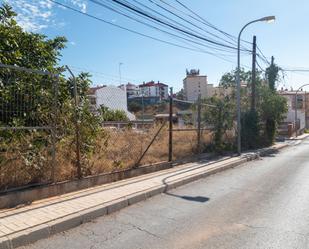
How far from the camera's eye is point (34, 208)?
6.68 metres

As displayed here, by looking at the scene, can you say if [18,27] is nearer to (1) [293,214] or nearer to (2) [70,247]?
(2) [70,247]

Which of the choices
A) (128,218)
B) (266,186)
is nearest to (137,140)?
(266,186)

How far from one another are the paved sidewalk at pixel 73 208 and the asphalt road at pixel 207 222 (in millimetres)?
166

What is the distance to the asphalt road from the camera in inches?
210

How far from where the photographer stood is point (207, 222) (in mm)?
6363

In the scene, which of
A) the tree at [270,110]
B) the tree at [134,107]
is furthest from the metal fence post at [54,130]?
the tree at [134,107]

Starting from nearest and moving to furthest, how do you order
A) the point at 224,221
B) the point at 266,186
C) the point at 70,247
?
the point at 70,247
the point at 224,221
the point at 266,186

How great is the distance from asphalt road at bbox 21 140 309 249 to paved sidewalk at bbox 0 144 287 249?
0.17 metres

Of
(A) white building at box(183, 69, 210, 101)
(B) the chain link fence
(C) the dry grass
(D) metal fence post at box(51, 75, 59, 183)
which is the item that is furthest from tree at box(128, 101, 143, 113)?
(D) metal fence post at box(51, 75, 59, 183)

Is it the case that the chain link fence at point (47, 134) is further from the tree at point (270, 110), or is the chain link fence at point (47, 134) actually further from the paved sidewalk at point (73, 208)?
the tree at point (270, 110)

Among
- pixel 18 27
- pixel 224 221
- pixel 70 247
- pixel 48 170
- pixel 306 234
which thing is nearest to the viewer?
pixel 70 247

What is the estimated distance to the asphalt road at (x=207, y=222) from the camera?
533cm

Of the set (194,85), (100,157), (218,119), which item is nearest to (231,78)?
(218,119)

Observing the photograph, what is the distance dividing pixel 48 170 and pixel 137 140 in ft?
13.6
